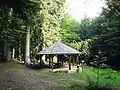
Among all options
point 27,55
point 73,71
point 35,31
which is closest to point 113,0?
point 73,71

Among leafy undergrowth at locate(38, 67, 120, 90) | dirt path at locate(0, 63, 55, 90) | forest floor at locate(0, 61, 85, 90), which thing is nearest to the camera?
leafy undergrowth at locate(38, 67, 120, 90)

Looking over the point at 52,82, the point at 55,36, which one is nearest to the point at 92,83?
the point at 52,82

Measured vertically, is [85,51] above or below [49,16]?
below

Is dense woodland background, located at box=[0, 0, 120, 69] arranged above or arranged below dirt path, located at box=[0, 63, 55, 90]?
above

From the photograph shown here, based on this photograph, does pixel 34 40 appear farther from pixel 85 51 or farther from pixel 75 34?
pixel 75 34

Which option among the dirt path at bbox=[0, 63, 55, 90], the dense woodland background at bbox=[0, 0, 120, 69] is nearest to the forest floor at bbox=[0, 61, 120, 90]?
the dirt path at bbox=[0, 63, 55, 90]

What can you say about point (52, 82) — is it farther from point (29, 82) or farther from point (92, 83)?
point (92, 83)

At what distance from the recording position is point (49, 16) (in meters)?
38.2

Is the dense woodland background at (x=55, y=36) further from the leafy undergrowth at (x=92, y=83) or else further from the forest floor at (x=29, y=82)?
the leafy undergrowth at (x=92, y=83)

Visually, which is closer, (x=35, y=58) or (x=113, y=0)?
(x=113, y=0)

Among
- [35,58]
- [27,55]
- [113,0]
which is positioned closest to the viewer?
[113,0]

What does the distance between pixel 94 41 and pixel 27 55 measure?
12537mm

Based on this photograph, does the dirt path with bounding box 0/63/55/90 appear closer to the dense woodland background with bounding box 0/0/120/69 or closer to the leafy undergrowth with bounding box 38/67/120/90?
the leafy undergrowth with bounding box 38/67/120/90

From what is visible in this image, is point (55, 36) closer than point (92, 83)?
No
